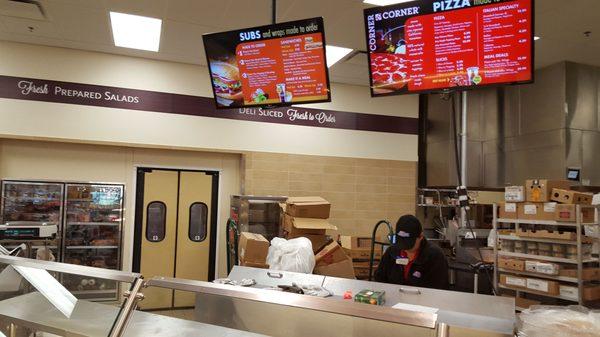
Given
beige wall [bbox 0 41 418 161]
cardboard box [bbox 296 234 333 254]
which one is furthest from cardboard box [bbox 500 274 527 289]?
beige wall [bbox 0 41 418 161]

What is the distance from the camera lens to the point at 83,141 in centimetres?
629

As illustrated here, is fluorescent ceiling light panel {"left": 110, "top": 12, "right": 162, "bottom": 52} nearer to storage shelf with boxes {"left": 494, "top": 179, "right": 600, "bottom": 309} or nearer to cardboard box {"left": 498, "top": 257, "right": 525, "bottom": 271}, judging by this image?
storage shelf with boxes {"left": 494, "top": 179, "right": 600, "bottom": 309}

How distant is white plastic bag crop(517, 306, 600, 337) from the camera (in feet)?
6.30

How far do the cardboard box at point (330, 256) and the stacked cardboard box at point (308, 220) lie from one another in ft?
1.47

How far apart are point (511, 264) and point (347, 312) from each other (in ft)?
13.4

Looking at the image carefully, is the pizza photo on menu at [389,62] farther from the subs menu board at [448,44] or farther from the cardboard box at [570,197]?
the cardboard box at [570,197]

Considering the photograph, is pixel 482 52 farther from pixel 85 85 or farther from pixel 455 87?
pixel 85 85

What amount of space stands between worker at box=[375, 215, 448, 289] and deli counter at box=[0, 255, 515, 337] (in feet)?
2.33

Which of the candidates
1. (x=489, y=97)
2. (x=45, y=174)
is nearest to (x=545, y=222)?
(x=489, y=97)

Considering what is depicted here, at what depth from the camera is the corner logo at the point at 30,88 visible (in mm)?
6074

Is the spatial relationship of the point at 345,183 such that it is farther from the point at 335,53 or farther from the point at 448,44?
the point at 448,44

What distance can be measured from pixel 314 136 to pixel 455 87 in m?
4.59

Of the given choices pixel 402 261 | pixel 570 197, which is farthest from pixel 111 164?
pixel 570 197

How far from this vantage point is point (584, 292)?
446cm
